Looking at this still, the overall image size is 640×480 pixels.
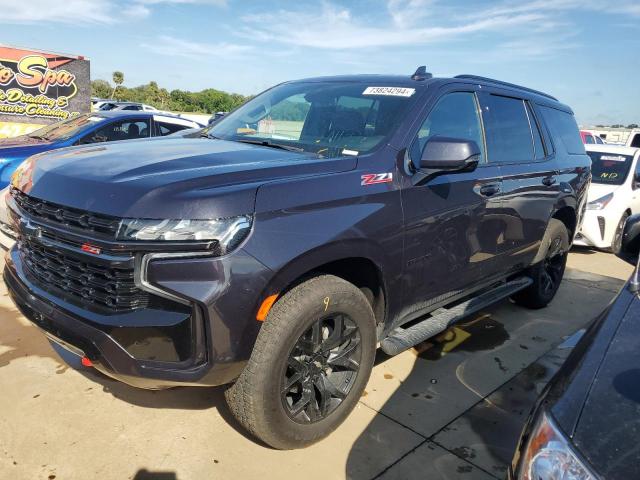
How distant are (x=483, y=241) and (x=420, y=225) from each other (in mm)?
851

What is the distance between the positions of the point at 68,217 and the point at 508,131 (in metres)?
3.24

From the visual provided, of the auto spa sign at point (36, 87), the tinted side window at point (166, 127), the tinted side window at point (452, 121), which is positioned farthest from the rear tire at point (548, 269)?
the auto spa sign at point (36, 87)

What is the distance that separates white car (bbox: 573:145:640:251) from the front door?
4609 millimetres

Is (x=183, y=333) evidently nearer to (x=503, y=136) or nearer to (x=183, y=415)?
(x=183, y=415)

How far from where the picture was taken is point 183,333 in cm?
216

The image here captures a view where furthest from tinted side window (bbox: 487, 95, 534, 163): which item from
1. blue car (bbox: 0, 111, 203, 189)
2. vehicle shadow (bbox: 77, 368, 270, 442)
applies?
blue car (bbox: 0, 111, 203, 189)

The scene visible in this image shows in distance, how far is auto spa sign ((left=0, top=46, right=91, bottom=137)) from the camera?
13398 millimetres

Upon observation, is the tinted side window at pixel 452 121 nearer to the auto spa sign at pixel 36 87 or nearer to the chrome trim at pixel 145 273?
the chrome trim at pixel 145 273

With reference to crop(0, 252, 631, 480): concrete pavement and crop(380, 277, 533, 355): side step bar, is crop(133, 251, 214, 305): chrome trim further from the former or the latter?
crop(380, 277, 533, 355): side step bar

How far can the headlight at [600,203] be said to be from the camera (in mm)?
7781

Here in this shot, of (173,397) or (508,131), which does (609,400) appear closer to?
(173,397)

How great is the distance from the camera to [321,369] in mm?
2760

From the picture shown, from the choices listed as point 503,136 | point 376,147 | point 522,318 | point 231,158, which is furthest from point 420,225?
point 522,318

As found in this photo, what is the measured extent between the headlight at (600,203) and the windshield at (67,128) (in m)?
7.36
